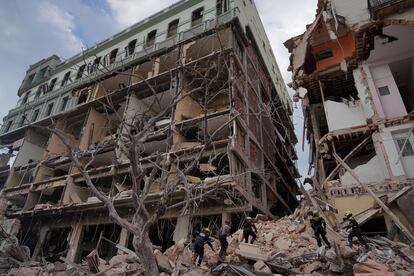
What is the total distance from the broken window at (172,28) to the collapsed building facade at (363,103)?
1003 centimetres

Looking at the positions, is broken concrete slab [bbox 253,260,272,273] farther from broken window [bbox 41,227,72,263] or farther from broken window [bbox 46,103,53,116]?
broken window [bbox 46,103,53,116]

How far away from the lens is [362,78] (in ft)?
55.6

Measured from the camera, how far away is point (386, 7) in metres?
15.5

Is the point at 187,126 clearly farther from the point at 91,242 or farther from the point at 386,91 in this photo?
the point at 386,91

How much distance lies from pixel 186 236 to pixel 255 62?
17.2m

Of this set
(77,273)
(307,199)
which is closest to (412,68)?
(307,199)

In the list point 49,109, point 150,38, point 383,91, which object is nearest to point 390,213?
point 383,91

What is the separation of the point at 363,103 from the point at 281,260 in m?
12.1

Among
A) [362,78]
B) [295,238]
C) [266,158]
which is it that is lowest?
[295,238]

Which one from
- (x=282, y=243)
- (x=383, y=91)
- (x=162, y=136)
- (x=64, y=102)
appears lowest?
(x=282, y=243)

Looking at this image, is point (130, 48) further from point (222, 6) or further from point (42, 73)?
point (42, 73)

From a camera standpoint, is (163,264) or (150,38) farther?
(150,38)

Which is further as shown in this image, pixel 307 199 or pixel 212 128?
pixel 212 128

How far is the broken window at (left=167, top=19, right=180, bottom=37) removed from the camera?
24.7 m
